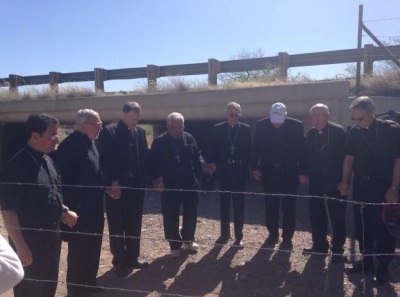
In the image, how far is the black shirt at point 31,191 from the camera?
3520 mm

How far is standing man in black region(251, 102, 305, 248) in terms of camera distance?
6.07 m

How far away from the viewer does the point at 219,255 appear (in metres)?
6.16

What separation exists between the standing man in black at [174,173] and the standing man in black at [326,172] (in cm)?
150

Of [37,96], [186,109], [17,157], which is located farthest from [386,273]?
[37,96]

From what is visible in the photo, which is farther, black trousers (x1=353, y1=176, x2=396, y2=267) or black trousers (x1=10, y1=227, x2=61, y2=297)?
A: black trousers (x1=353, y1=176, x2=396, y2=267)

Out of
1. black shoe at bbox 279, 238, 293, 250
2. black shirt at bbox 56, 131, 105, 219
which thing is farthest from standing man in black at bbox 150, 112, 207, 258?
black shirt at bbox 56, 131, 105, 219

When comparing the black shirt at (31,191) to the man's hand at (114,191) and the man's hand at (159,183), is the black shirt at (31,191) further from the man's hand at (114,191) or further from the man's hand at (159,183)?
the man's hand at (159,183)

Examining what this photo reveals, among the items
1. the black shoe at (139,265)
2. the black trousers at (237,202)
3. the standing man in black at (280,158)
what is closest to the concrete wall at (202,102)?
the standing man in black at (280,158)

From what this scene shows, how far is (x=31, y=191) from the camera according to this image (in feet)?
11.8

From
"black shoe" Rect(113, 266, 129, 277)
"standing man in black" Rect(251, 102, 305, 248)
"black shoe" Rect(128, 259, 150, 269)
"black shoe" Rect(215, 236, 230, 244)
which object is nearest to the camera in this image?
"black shoe" Rect(113, 266, 129, 277)

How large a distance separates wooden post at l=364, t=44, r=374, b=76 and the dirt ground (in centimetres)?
427

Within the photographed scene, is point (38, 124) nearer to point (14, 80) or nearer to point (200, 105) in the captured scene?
point (200, 105)

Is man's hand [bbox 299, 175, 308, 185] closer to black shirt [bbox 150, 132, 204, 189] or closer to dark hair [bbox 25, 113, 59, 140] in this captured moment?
black shirt [bbox 150, 132, 204, 189]

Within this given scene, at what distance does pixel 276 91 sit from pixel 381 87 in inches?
73.9
